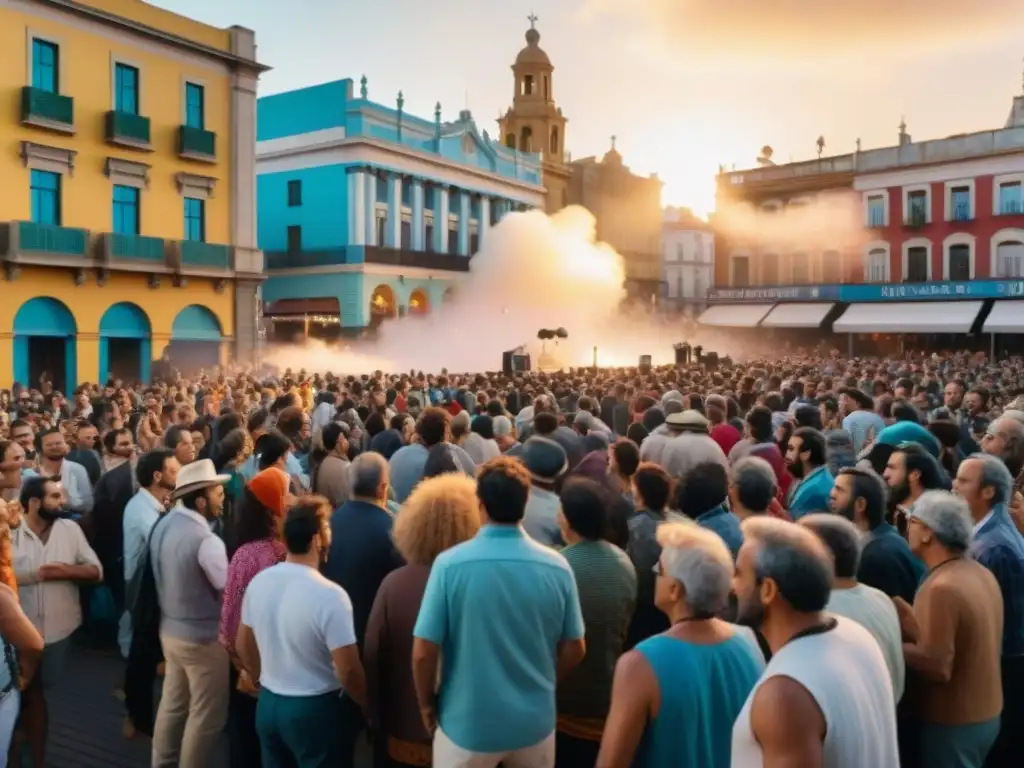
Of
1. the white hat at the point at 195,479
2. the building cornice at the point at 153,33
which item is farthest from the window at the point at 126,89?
the white hat at the point at 195,479

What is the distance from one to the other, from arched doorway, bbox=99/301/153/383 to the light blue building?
11.3 metres

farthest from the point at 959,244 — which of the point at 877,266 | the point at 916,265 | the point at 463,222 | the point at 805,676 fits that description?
the point at 805,676

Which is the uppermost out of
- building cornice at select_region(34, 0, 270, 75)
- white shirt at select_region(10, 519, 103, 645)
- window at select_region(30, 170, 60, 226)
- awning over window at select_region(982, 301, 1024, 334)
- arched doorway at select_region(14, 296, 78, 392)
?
building cornice at select_region(34, 0, 270, 75)

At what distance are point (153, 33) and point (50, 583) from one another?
78.3 ft

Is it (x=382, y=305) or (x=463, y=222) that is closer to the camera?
(x=382, y=305)

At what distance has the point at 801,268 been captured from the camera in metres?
42.3

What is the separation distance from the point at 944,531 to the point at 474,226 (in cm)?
4014

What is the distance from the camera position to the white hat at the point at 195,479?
4.77m

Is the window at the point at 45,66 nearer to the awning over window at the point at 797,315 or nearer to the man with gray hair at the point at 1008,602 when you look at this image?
the man with gray hair at the point at 1008,602

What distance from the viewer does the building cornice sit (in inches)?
893

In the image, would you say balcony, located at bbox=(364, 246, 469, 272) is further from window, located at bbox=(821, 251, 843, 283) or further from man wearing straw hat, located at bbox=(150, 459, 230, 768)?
man wearing straw hat, located at bbox=(150, 459, 230, 768)

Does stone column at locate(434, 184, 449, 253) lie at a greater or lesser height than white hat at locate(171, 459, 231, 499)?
greater

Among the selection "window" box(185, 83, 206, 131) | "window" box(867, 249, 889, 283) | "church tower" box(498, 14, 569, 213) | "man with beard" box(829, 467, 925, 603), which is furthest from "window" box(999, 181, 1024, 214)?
→ "man with beard" box(829, 467, 925, 603)

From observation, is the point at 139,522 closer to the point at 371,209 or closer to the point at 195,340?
the point at 195,340
